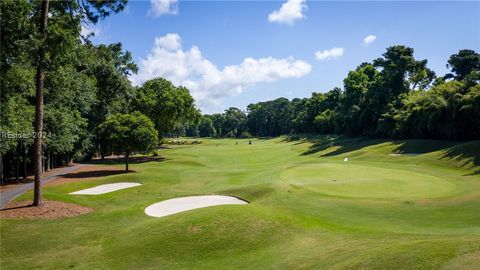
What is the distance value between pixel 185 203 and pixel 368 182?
1312cm

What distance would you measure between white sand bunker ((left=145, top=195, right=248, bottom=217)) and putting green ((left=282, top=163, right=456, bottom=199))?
18.7 ft

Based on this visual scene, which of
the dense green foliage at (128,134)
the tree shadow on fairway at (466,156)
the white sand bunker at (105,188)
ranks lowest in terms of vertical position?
the white sand bunker at (105,188)

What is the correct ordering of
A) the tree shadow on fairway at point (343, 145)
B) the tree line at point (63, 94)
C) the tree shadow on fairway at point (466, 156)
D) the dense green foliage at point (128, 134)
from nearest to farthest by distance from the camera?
the tree line at point (63, 94) → the tree shadow on fairway at point (466, 156) → the dense green foliage at point (128, 134) → the tree shadow on fairway at point (343, 145)

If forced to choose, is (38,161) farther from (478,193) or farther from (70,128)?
(478,193)

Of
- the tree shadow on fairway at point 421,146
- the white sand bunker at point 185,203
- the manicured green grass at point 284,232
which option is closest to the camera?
the manicured green grass at point 284,232

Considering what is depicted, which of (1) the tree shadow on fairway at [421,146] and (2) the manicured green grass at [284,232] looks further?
(1) the tree shadow on fairway at [421,146]

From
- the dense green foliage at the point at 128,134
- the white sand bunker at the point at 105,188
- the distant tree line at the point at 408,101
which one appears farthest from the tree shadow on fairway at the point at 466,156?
the dense green foliage at the point at 128,134

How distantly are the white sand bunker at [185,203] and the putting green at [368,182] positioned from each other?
570 cm

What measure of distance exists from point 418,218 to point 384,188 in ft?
24.1

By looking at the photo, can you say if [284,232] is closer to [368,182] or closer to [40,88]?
[368,182]

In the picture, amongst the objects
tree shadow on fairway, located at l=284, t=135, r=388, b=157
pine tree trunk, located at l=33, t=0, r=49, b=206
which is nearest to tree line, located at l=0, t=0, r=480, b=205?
pine tree trunk, located at l=33, t=0, r=49, b=206

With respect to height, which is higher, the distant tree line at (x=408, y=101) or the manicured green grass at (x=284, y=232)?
the distant tree line at (x=408, y=101)

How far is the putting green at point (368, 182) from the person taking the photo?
23.8 m

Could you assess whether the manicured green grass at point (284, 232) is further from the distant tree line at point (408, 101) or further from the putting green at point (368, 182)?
the distant tree line at point (408, 101)
